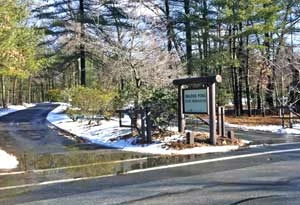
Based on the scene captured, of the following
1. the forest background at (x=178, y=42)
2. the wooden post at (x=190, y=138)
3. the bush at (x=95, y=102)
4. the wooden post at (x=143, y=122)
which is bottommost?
the wooden post at (x=190, y=138)

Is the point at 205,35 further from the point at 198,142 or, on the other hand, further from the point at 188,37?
the point at 198,142

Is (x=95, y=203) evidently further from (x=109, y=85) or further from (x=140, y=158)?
(x=109, y=85)

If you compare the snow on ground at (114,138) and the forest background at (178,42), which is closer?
the snow on ground at (114,138)

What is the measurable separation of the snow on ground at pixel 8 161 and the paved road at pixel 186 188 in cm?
327

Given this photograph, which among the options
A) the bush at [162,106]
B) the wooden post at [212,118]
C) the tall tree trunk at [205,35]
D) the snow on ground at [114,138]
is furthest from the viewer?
the tall tree trunk at [205,35]

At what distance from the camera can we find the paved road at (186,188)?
7.97m

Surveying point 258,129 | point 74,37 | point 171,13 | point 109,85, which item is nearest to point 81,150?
point 258,129

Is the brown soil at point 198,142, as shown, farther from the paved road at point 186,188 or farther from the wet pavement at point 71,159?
the paved road at point 186,188

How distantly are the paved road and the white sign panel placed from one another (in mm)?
5117

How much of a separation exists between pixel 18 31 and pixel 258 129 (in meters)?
13.5

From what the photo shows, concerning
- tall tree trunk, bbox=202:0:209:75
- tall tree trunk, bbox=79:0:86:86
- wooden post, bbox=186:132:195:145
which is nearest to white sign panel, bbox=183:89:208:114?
wooden post, bbox=186:132:195:145

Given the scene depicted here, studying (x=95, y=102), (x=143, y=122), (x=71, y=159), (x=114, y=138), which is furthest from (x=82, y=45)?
(x=71, y=159)

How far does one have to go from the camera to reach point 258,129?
25.0 metres

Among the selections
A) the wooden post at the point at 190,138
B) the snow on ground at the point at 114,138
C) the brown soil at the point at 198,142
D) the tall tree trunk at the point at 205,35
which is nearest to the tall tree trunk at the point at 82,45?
the tall tree trunk at the point at 205,35
